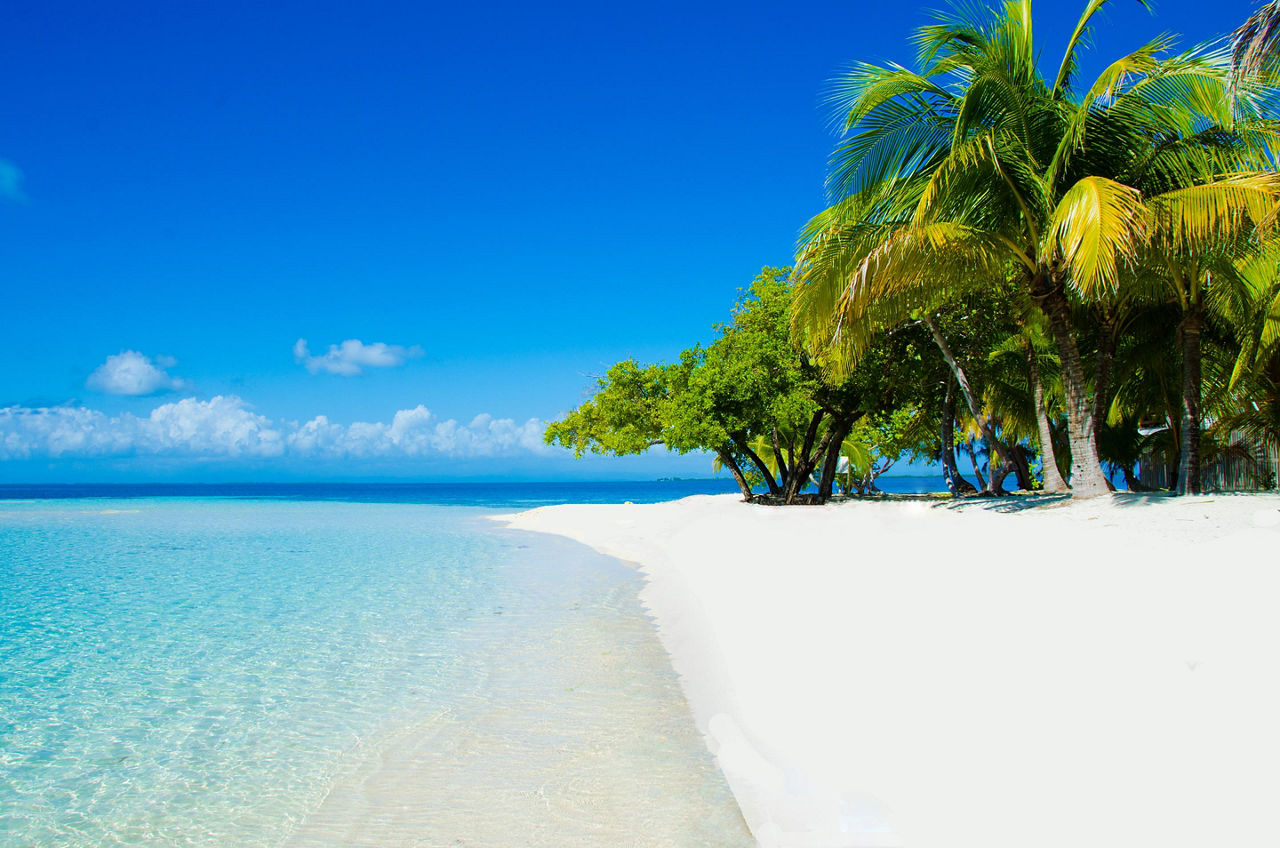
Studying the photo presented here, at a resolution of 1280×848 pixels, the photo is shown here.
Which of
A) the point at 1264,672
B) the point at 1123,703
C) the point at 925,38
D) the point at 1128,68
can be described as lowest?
the point at 1123,703

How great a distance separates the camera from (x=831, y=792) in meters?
3.08

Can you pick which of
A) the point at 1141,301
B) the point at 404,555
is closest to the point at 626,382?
the point at 404,555

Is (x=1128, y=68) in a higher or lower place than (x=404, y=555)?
higher

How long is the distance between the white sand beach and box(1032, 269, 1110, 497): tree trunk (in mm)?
1720

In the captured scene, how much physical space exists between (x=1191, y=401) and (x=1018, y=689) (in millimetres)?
7828

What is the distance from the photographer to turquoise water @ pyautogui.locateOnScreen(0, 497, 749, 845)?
3332mm

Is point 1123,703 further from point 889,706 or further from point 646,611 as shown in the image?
point 646,611

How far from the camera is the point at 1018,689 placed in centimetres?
330

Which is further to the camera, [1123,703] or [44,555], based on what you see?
[44,555]

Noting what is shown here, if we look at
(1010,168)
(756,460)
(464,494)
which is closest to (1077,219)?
(1010,168)

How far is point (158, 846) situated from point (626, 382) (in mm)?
18105

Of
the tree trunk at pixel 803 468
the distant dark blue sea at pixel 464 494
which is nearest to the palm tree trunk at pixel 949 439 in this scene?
the tree trunk at pixel 803 468

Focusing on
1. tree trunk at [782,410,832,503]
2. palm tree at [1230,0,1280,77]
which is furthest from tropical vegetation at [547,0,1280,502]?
tree trunk at [782,410,832,503]

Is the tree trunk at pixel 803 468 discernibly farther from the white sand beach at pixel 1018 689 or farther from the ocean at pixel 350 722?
the white sand beach at pixel 1018 689
